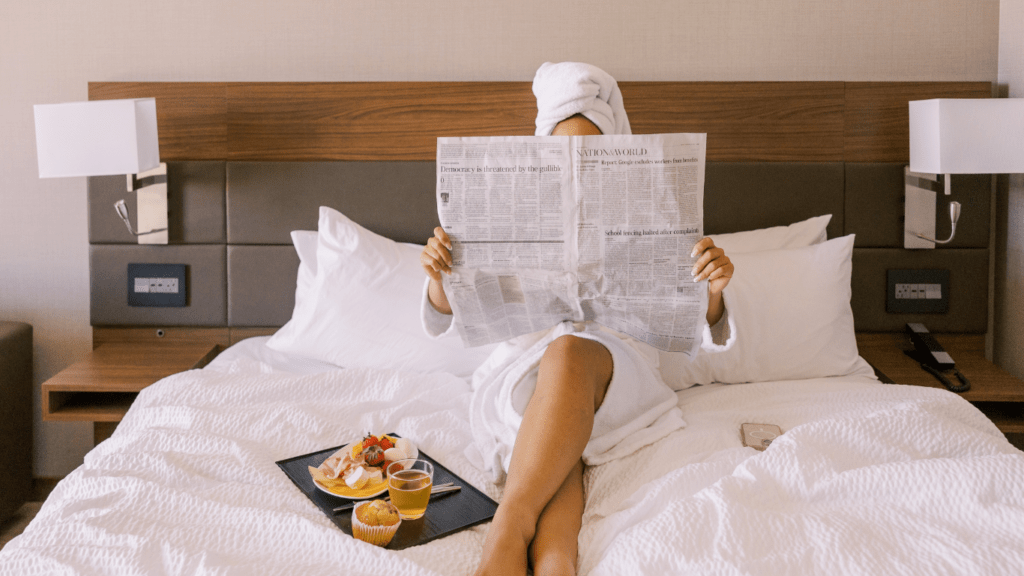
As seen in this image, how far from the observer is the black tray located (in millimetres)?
Result: 1153

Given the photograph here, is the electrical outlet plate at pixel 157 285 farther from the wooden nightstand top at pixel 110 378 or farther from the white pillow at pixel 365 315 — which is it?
the white pillow at pixel 365 315

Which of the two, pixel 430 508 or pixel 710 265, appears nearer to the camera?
pixel 430 508

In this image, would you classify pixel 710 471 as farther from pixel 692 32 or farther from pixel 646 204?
pixel 692 32

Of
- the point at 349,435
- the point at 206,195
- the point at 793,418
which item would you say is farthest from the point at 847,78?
the point at 206,195

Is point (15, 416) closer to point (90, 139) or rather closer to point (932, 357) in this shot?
point (90, 139)

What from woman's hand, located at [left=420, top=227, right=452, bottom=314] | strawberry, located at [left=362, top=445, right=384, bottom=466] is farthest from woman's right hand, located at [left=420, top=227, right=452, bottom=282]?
strawberry, located at [left=362, top=445, right=384, bottom=466]

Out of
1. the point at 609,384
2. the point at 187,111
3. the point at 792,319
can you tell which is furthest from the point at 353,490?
the point at 187,111

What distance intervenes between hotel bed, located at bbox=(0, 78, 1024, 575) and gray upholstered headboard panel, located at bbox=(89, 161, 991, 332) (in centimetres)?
1

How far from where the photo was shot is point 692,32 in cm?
229

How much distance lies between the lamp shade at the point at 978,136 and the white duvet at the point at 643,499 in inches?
26.5

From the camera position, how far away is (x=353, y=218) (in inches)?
89.7

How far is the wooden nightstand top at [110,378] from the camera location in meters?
1.95

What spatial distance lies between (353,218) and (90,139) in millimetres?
729

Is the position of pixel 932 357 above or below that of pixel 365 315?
below
